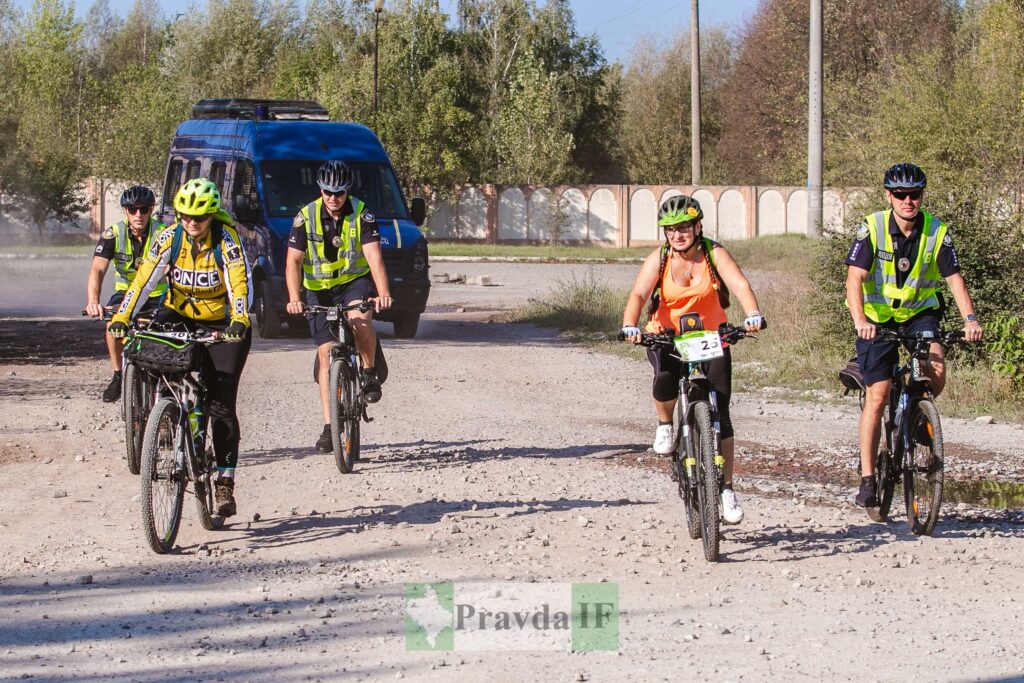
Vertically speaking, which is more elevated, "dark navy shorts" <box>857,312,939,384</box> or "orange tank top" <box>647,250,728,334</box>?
"orange tank top" <box>647,250,728,334</box>

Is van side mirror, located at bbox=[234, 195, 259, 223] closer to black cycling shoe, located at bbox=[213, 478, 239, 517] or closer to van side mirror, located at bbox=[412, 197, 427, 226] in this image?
van side mirror, located at bbox=[412, 197, 427, 226]

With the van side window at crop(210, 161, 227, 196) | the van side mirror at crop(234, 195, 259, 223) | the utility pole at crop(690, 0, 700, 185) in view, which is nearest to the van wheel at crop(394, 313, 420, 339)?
the van side mirror at crop(234, 195, 259, 223)

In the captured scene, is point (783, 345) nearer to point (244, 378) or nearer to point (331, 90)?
point (244, 378)

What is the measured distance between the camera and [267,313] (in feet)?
59.6

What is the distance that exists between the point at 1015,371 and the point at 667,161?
57.1 metres

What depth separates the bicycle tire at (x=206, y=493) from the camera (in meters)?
A: 7.73

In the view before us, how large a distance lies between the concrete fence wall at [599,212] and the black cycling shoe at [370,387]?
42.8m

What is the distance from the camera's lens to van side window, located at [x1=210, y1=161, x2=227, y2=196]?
1853cm

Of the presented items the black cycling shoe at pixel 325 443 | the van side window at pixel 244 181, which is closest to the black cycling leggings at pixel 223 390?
the black cycling shoe at pixel 325 443

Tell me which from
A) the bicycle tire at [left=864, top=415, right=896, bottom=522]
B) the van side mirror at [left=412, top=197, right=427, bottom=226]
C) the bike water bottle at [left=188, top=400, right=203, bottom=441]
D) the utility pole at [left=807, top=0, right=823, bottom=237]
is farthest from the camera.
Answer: the utility pole at [left=807, top=0, right=823, bottom=237]

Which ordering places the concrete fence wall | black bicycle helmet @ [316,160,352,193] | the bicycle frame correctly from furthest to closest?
the concrete fence wall → black bicycle helmet @ [316,160,352,193] → the bicycle frame

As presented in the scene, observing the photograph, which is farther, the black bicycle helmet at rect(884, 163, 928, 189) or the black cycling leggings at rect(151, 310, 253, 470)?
the black bicycle helmet at rect(884, 163, 928, 189)

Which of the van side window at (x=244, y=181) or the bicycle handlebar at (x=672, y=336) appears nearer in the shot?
the bicycle handlebar at (x=672, y=336)

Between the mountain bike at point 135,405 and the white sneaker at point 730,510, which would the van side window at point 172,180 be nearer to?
the mountain bike at point 135,405
